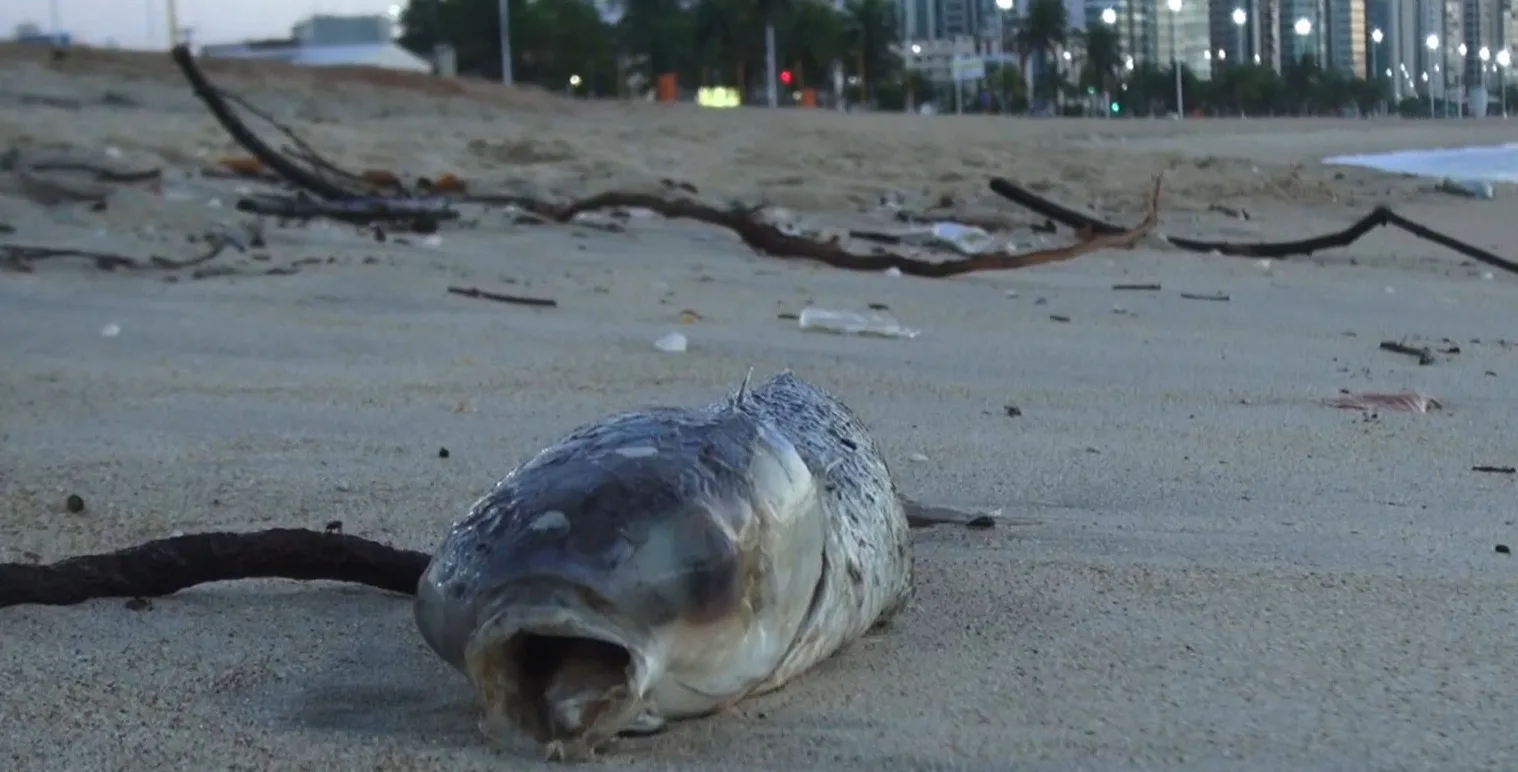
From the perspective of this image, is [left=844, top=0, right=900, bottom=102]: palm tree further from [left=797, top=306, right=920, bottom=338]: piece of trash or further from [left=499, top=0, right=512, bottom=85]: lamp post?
[left=797, top=306, right=920, bottom=338]: piece of trash

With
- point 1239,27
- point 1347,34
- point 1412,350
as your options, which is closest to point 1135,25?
point 1239,27

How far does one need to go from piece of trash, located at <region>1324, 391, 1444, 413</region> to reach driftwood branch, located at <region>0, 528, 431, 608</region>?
7.83 feet

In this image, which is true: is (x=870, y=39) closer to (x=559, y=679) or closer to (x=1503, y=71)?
(x=1503, y=71)

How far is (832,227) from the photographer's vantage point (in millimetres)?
8281

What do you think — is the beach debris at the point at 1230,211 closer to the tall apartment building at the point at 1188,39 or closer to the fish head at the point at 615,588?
the fish head at the point at 615,588

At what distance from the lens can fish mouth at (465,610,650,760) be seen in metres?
1.36

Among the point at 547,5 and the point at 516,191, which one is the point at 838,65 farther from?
the point at 516,191

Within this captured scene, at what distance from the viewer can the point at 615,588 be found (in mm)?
1363

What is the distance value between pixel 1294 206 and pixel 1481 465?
30.8 ft

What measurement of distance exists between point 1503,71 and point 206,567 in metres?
71.0

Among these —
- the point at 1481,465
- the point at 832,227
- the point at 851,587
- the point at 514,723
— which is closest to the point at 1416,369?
the point at 1481,465

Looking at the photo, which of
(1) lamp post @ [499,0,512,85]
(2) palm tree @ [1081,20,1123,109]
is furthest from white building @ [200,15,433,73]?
(2) palm tree @ [1081,20,1123,109]

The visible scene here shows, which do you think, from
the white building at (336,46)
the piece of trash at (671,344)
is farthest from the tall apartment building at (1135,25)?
the piece of trash at (671,344)

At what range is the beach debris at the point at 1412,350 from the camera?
4555mm
